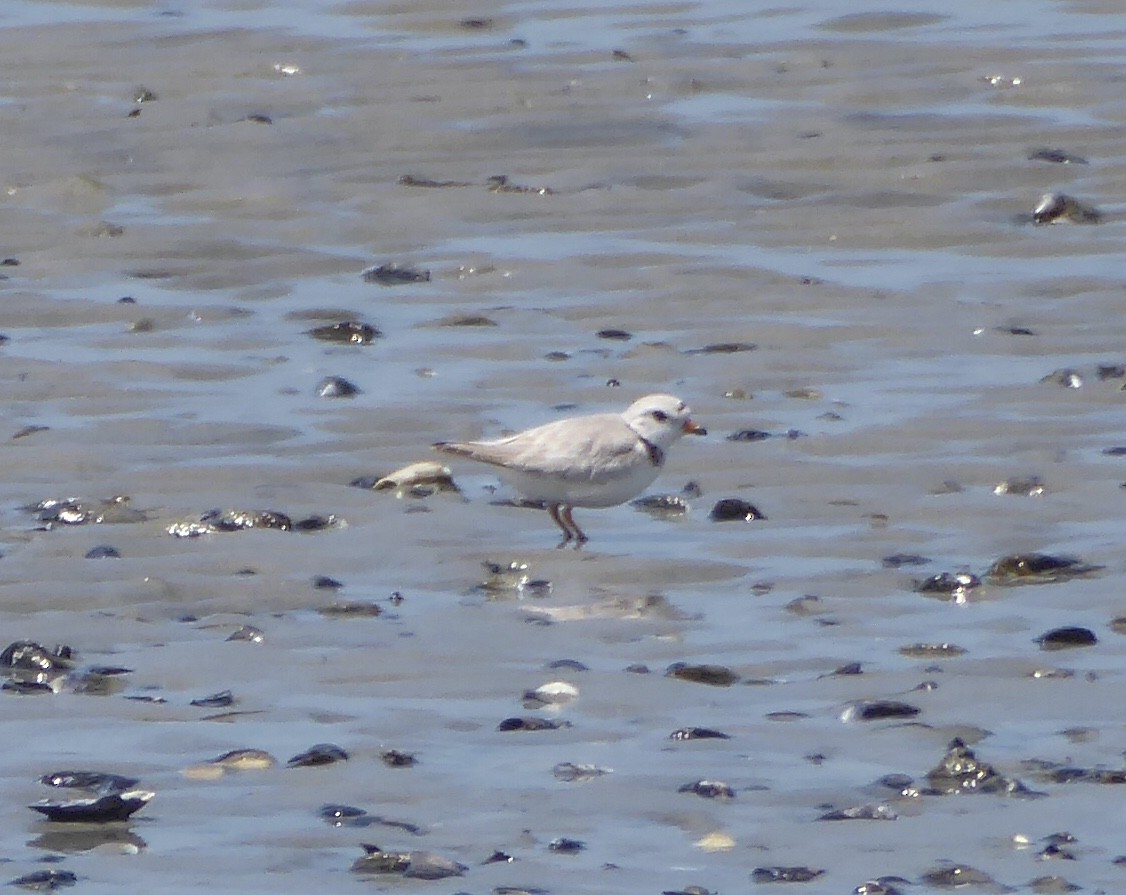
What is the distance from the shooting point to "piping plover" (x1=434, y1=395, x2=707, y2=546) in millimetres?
8641

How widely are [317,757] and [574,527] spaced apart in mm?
2557

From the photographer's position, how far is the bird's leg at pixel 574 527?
28.3ft

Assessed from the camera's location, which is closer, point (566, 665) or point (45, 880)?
point (45, 880)

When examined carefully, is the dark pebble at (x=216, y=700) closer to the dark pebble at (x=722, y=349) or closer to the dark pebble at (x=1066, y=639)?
the dark pebble at (x=1066, y=639)

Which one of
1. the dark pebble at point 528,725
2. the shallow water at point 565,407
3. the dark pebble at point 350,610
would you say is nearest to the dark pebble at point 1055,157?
the shallow water at point 565,407

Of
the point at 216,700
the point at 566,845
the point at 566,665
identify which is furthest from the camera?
the point at 566,665

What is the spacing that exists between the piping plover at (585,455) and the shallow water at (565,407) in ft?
0.59

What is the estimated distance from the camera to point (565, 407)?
9836 mm

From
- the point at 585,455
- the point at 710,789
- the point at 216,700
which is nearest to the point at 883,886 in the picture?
the point at 710,789

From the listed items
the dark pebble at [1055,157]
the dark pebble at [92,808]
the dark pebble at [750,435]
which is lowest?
the dark pebble at [92,808]

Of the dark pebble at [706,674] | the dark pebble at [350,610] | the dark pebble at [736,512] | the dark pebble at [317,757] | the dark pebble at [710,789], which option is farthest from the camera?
the dark pebble at [736,512]

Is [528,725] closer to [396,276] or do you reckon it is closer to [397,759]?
[397,759]

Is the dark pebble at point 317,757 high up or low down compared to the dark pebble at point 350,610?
down

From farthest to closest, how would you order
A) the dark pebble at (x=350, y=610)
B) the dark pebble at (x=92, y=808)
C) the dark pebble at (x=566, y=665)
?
the dark pebble at (x=350, y=610) → the dark pebble at (x=566, y=665) → the dark pebble at (x=92, y=808)
